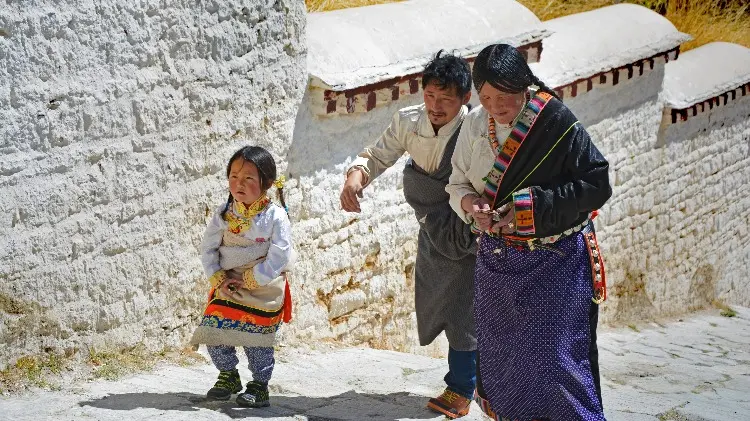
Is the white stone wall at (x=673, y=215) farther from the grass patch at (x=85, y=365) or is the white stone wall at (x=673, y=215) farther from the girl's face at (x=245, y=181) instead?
the girl's face at (x=245, y=181)

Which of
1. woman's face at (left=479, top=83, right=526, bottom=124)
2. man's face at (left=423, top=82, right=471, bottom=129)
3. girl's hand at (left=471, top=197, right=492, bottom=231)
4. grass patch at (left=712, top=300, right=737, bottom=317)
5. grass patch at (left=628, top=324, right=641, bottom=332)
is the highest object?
woman's face at (left=479, top=83, right=526, bottom=124)

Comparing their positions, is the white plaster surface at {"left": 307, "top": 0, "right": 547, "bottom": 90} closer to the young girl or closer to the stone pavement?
the stone pavement

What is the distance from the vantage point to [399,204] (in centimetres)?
686

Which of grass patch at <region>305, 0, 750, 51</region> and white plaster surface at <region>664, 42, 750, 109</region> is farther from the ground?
grass patch at <region>305, 0, 750, 51</region>

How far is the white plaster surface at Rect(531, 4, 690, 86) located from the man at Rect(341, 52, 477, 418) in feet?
11.5

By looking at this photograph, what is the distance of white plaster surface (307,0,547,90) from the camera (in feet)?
20.7

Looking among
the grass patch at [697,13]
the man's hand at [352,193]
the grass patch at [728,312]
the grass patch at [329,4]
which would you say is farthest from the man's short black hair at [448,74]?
the grass patch at [697,13]

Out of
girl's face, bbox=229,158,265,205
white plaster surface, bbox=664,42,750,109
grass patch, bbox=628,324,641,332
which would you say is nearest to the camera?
girl's face, bbox=229,158,265,205

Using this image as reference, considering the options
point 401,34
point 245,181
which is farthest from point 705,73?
point 245,181

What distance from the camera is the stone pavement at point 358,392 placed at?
4383 mm

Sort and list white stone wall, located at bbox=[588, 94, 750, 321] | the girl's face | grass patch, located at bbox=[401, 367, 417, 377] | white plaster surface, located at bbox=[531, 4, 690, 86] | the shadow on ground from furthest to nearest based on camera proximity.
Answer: white stone wall, located at bbox=[588, 94, 750, 321], white plaster surface, located at bbox=[531, 4, 690, 86], grass patch, located at bbox=[401, 367, 417, 377], the shadow on ground, the girl's face

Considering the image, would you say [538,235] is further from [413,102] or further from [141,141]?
[413,102]

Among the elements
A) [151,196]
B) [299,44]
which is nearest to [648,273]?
[299,44]

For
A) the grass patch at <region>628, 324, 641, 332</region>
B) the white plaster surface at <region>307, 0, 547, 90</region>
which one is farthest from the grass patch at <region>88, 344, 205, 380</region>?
the grass patch at <region>628, 324, 641, 332</region>
